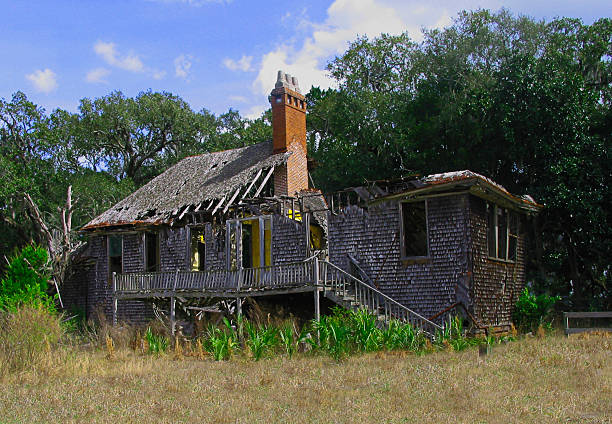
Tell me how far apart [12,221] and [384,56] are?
24564mm

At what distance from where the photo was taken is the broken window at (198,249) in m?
25.3

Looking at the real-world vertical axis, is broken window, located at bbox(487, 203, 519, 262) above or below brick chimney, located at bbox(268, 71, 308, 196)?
below

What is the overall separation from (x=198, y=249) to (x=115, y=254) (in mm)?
3919

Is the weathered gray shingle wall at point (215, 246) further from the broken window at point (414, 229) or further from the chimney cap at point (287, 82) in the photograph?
the broken window at point (414, 229)

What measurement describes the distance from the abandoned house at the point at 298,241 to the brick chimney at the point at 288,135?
6cm

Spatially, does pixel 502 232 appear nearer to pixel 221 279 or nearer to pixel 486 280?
pixel 486 280

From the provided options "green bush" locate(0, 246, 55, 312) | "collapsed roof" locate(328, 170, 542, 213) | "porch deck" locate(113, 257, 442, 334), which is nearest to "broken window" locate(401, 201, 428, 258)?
"collapsed roof" locate(328, 170, 542, 213)

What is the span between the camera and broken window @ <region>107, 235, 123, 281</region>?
2706 centimetres

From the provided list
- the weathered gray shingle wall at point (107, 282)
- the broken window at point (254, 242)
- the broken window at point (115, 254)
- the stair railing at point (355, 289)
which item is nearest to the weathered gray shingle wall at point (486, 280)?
the stair railing at point (355, 289)

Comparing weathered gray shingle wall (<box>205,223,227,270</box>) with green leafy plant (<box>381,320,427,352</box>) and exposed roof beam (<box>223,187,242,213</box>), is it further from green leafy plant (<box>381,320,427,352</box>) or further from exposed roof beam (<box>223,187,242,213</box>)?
green leafy plant (<box>381,320,427,352</box>)

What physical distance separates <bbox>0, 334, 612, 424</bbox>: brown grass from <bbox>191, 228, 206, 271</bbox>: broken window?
10.2 m

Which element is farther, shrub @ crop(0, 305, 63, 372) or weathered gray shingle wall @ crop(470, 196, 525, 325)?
weathered gray shingle wall @ crop(470, 196, 525, 325)

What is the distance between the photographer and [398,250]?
19.7 m

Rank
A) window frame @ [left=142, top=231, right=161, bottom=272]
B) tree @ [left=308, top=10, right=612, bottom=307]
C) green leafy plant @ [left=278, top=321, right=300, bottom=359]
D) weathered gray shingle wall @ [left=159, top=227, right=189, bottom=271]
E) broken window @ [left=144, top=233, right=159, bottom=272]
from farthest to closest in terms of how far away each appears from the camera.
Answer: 1. broken window @ [left=144, top=233, right=159, bottom=272]
2. window frame @ [left=142, top=231, right=161, bottom=272]
3. weathered gray shingle wall @ [left=159, top=227, right=189, bottom=271]
4. tree @ [left=308, top=10, right=612, bottom=307]
5. green leafy plant @ [left=278, top=321, right=300, bottom=359]
